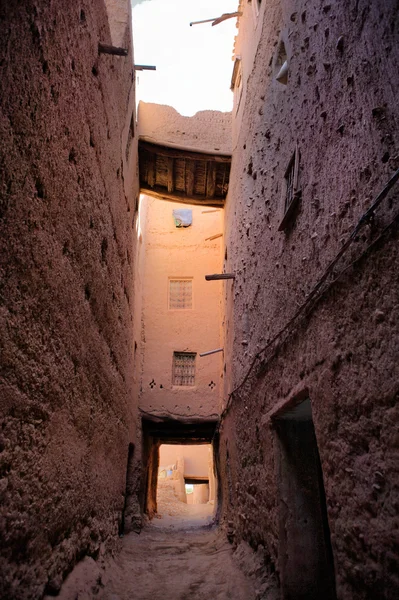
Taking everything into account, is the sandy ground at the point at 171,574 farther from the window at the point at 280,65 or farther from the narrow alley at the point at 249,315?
the window at the point at 280,65

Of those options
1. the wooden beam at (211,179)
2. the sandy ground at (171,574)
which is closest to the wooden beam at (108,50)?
the wooden beam at (211,179)

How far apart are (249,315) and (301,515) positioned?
9.07ft

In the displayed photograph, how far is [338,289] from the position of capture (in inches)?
102

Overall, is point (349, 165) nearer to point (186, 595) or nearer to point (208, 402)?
point (186, 595)

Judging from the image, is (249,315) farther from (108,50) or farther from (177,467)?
(177,467)

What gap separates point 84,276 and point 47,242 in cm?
104

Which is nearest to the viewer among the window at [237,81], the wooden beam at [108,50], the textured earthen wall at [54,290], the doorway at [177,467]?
the textured earthen wall at [54,290]

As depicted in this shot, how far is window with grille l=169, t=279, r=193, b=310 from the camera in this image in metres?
10.8

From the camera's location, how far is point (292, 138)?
3.97 m

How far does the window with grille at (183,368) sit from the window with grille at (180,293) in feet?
4.25

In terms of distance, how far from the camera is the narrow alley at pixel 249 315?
2168mm

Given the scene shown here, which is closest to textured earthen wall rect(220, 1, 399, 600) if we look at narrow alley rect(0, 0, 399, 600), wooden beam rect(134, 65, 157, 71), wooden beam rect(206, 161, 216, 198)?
narrow alley rect(0, 0, 399, 600)

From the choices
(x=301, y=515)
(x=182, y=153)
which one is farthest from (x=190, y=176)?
(x=301, y=515)

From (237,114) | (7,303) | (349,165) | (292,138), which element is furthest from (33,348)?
(237,114)
